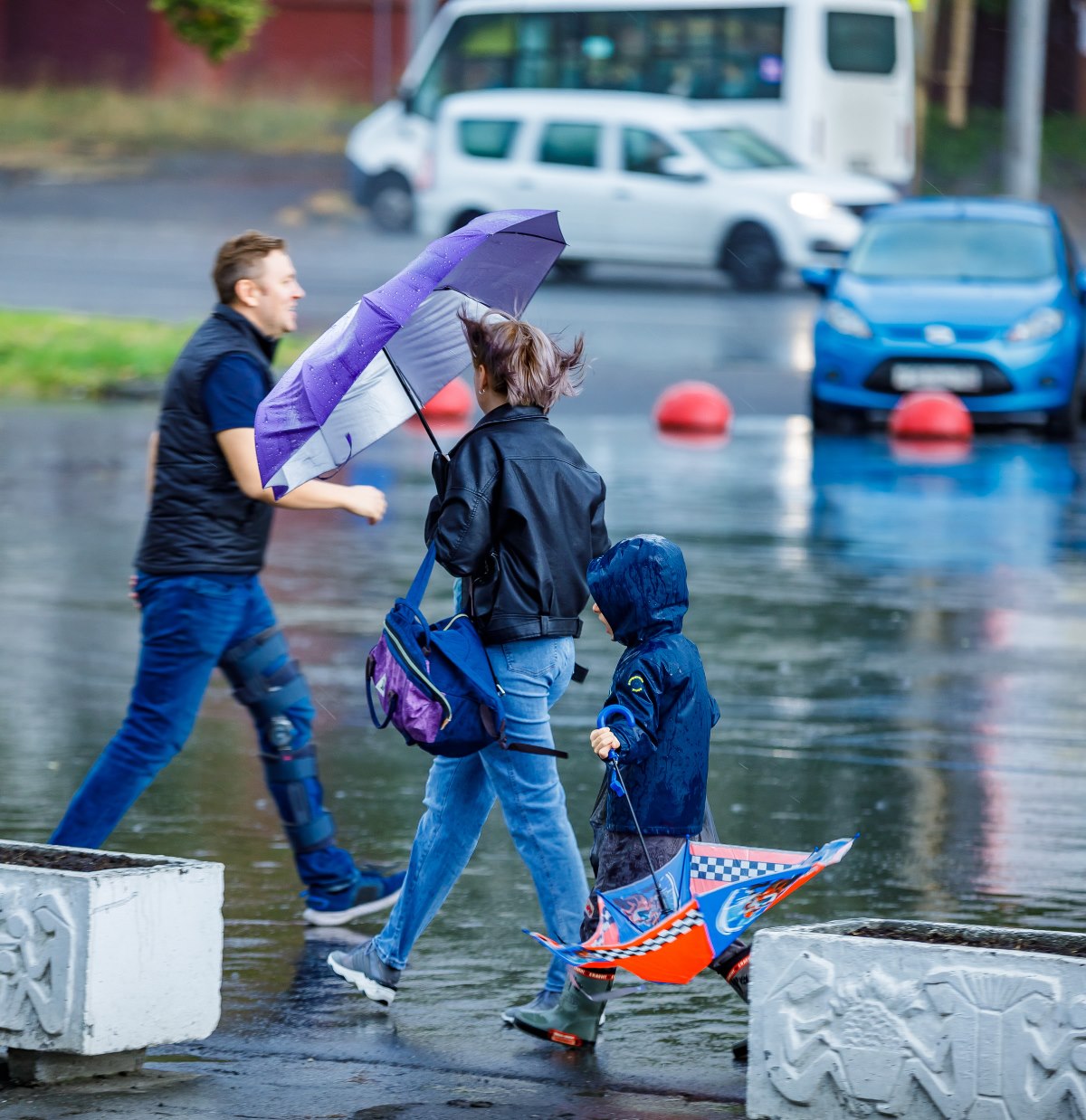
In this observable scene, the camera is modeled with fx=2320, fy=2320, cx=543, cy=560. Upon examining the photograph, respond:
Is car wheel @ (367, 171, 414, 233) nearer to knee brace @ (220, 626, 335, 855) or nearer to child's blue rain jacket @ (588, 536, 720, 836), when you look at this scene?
knee brace @ (220, 626, 335, 855)

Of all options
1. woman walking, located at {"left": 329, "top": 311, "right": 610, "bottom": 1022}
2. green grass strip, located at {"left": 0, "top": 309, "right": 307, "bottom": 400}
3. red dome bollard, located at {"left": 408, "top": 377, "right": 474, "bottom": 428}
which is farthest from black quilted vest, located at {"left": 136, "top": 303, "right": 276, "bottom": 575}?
green grass strip, located at {"left": 0, "top": 309, "right": 307, "bottom": 400}

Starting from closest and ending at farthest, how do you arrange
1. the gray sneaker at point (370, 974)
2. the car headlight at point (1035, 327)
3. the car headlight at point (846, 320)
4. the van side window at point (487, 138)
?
the gray sneaker at point (370, 974)
the car headlight at point (1035, 327)
the car headlight at point (846, 320)
the van side window at point (487, 138)

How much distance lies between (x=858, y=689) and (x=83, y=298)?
56.4ft

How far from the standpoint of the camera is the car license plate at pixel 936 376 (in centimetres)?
1734

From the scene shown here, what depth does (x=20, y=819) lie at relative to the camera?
701 cm

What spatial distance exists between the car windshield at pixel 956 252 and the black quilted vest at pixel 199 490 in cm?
1245

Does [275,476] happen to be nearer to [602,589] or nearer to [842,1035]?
[602,589]

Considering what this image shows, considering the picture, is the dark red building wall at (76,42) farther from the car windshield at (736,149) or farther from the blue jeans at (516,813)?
the blue jeans at (516,813)

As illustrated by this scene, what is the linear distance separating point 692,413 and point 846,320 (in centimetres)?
137

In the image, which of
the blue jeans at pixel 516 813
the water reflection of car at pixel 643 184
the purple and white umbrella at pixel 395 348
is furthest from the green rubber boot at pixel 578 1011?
the water reflection of car at pixel 643 184

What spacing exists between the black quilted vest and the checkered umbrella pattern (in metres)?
1.52

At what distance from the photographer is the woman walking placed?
514 cm

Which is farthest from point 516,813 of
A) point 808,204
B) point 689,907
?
point 808,204

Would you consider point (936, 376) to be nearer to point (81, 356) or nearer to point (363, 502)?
point (81, 356)
